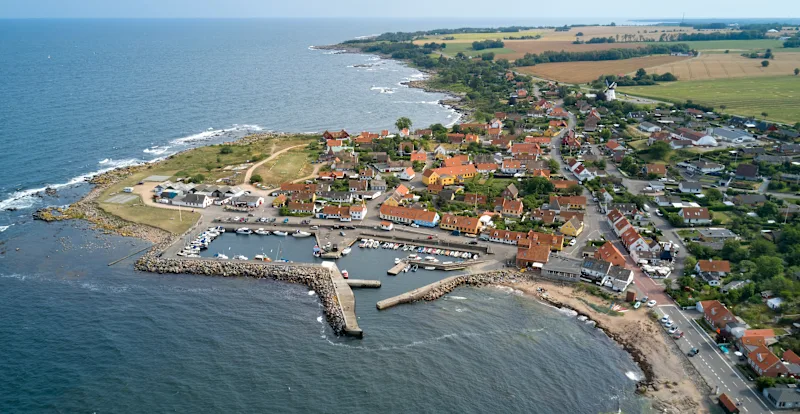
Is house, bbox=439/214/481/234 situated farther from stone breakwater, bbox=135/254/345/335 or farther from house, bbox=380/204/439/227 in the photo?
stone breakwater, bbox=135/254/345/335

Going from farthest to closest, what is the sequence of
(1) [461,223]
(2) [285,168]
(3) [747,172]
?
(2) [285,168] < (3) [747,172] < (1) [461,223]

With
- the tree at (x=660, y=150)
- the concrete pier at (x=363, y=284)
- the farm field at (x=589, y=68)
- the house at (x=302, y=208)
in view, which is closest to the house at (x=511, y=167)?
the tree at (x=660, y=150)

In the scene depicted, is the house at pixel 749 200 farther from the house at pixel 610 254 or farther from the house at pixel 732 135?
the house at pixel 732 135

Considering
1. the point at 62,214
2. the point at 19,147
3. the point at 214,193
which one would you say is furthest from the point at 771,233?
the point at 19,147

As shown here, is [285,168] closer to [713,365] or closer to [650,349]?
[650,349]

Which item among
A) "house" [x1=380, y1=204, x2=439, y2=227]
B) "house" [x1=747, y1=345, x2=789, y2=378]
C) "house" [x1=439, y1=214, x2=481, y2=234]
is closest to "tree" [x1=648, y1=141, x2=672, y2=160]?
"house" [x1=439, y1=214, x2=481, y2=234]

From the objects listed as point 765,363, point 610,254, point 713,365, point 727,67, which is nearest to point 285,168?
point 610,254
